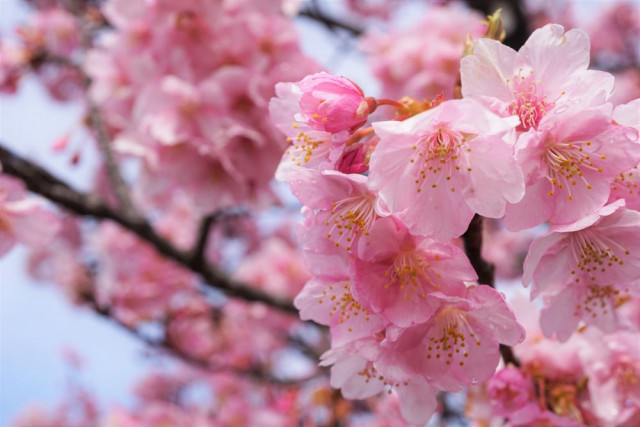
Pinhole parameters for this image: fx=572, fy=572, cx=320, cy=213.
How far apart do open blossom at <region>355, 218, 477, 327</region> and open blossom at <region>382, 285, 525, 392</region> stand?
29 millimetres

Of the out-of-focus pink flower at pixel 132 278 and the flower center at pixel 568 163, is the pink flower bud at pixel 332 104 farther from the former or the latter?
the out-of-focus pink flower at pixel 132 278

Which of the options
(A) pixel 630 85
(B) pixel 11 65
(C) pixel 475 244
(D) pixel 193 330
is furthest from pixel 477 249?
(A) pixel 630 85

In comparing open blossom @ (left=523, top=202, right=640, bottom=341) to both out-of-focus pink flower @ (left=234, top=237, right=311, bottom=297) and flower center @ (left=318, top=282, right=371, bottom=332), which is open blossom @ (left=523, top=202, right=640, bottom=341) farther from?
out-of-focus pink flower @ (left=234, top=237, right=311, bottom=297)

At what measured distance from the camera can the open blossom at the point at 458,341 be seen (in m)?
1.00

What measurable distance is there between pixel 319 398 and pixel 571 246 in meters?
2.65

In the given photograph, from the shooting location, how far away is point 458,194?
0.94 m

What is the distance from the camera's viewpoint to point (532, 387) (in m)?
1.31

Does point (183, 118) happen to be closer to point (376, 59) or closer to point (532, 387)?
point (532, 387)

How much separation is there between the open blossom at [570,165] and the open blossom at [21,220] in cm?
135

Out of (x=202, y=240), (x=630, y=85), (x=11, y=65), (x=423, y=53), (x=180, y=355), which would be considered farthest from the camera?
(x=630, y=85)

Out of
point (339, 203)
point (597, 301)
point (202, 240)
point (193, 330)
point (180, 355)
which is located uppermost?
point (339, 203)

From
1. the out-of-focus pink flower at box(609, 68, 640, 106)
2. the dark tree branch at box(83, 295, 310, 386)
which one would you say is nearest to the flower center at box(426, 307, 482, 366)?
the dark tree branch at box(83, 295, 310, 386)

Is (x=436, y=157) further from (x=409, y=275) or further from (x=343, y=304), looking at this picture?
(x=343, y=304)

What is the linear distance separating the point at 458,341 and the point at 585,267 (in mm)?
268
